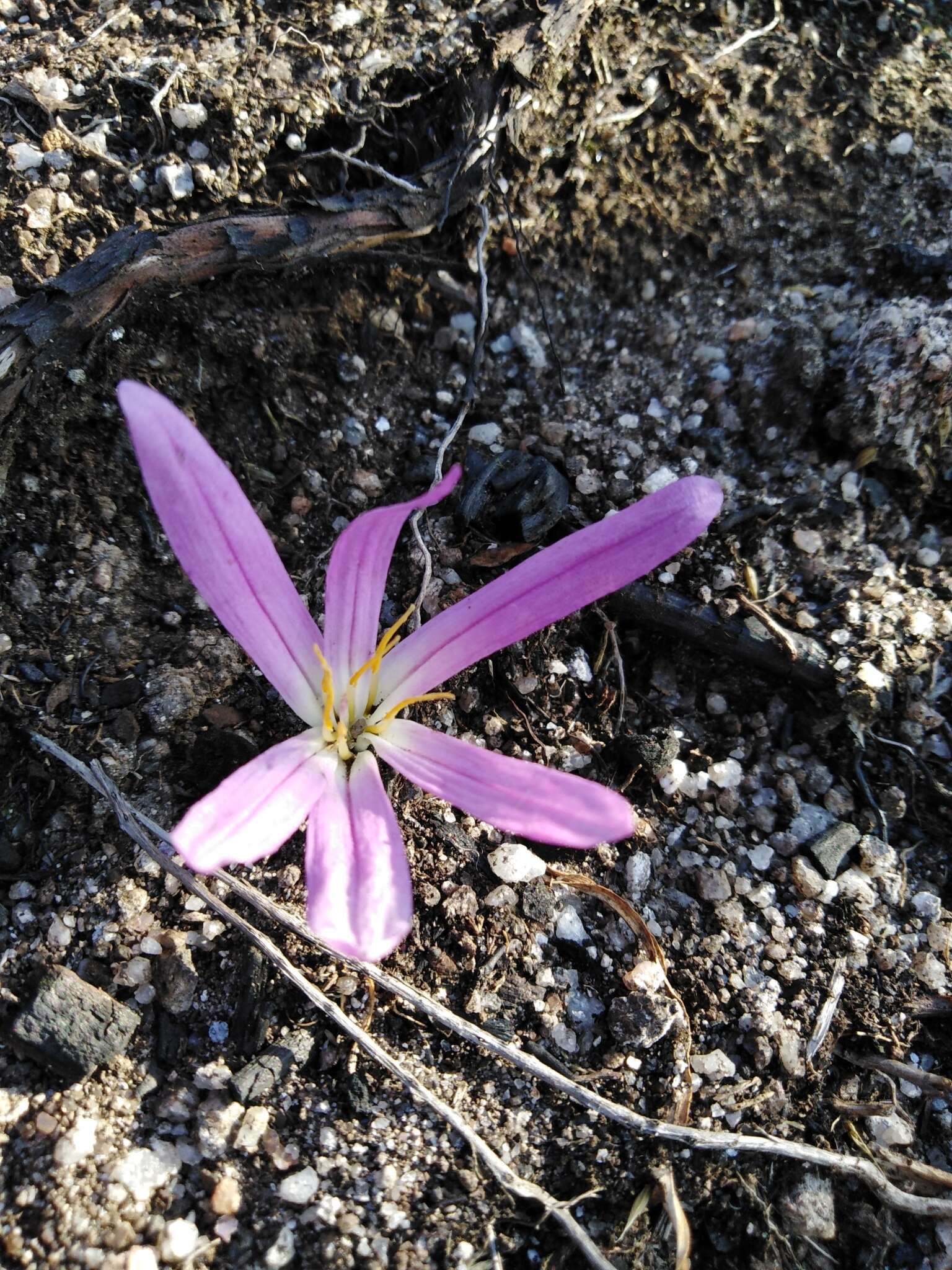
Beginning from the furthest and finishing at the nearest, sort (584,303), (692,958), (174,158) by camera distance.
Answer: (584,303), (174,158), (692,958)

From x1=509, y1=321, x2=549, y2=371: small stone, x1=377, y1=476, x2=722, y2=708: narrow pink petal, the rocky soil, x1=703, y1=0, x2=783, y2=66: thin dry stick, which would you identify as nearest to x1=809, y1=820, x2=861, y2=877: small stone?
the rocky soil

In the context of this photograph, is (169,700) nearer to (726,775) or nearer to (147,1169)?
(147,1169)

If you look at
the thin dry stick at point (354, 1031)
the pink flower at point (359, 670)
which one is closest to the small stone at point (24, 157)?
the pink flower at point (359, 670)

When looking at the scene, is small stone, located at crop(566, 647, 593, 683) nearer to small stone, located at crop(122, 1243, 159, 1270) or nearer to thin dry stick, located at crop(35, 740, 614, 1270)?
thin dry stick, located at crop(35, 740, 614, 1270)

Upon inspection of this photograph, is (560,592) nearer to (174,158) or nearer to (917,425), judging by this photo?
(917,425)

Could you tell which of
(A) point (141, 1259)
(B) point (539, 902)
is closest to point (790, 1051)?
(B) point (539, 902)

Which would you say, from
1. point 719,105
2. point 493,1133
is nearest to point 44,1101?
point 493,1133
